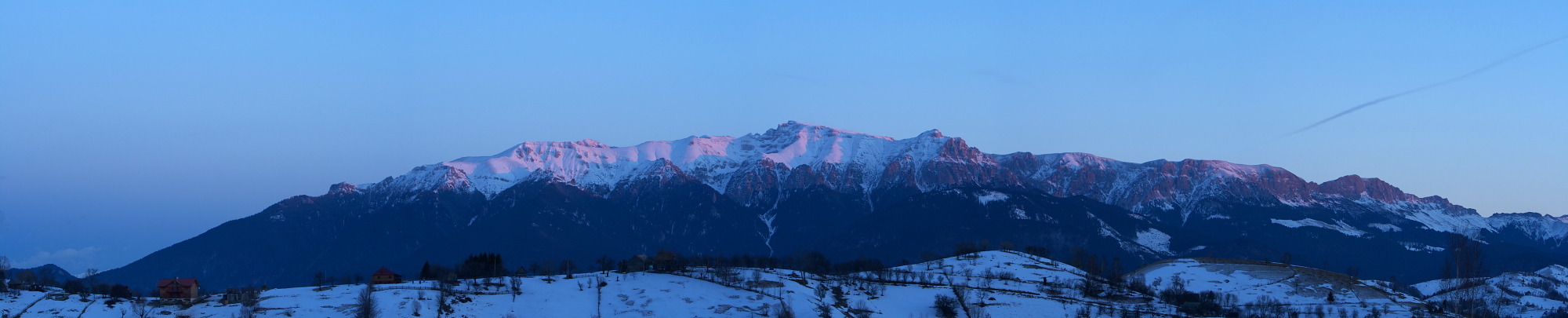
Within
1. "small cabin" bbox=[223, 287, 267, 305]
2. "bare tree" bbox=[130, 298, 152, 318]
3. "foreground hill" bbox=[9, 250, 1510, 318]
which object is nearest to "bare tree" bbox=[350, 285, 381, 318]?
"foreground hill" bbox=[9, 250, 1510, 318]

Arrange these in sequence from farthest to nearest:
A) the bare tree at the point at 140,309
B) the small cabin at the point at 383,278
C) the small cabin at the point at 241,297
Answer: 1. the small cabin at the point at 383,278
2. the small cabin at the point at 241,297
3. the bare tree at the point at 140,309

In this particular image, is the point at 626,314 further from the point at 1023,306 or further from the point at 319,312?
the point at 1023,306

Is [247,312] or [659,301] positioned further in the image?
[659,301]

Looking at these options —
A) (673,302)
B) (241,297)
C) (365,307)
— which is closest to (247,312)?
(365,307)

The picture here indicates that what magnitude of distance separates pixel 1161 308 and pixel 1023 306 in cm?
2094

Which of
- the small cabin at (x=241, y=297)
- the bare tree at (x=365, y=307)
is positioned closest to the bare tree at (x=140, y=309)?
the small cabin at (x=241, y=297)

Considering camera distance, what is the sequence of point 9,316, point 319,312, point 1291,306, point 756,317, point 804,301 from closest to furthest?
1. point 9,316
2. point 319,312
3. point 756,317
4. point 804,301
5. point 1291,306

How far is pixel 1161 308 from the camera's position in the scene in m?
188

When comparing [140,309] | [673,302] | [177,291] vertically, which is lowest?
[140,309]

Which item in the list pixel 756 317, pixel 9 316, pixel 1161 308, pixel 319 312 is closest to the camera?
pixel 9 316

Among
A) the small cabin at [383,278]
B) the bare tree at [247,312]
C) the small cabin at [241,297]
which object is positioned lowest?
the bare tree at [247,312]

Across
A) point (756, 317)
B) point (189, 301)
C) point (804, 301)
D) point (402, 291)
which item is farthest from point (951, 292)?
point (189, 301)

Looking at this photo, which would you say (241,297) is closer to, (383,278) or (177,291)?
(177,291)

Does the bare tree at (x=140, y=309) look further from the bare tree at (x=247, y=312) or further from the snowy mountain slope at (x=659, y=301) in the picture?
the bare tree at (x=247, y=312)
